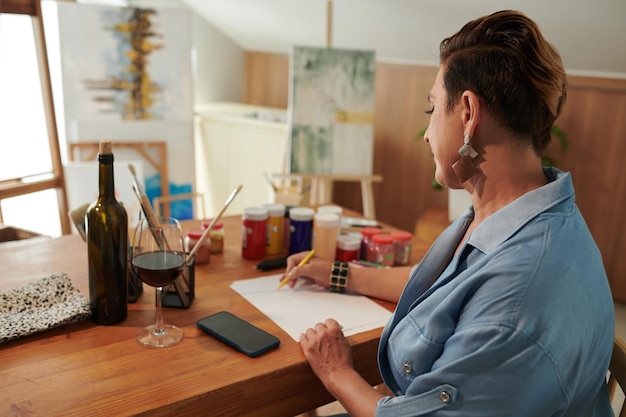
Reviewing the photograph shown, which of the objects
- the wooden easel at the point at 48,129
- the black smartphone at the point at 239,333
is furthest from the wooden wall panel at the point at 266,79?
the black smartphone at the point at 239,333

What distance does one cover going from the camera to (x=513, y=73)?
928 millimetres

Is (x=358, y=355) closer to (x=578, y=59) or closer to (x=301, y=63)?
(x=301, y=63)

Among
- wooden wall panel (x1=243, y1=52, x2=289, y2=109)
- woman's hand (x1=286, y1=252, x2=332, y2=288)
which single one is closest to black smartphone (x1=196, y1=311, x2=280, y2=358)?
woman's hand (x1=286, y1=252, x2=332, y2=288)

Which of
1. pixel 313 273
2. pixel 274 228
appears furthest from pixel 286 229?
pixel 313 273

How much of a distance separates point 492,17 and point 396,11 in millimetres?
2446

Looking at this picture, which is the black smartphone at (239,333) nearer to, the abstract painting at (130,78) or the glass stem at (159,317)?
the glass stem at (159,317)

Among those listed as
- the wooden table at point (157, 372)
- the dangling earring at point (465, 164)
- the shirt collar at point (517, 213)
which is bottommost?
the wooden table at point (157, 372)

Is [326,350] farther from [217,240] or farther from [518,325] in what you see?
[217,240]

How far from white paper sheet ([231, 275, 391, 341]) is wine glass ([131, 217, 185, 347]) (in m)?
0.23

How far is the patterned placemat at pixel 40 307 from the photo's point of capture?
1.12 meters

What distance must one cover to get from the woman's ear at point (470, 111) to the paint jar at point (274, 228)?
0.79 meters

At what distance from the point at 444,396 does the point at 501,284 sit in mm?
186

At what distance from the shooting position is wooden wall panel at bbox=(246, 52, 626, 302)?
3.17m

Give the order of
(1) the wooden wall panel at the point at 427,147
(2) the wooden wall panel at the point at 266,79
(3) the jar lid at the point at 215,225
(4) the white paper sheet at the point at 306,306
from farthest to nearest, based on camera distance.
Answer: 1. (2) the wooden wall panel at the point at 266,79
2. (1) the wooden wall panel at the point at 427,147
3. (3) the jar lid at the point at 215,225
4. (4) the white paper sheet at the point at 306,306
